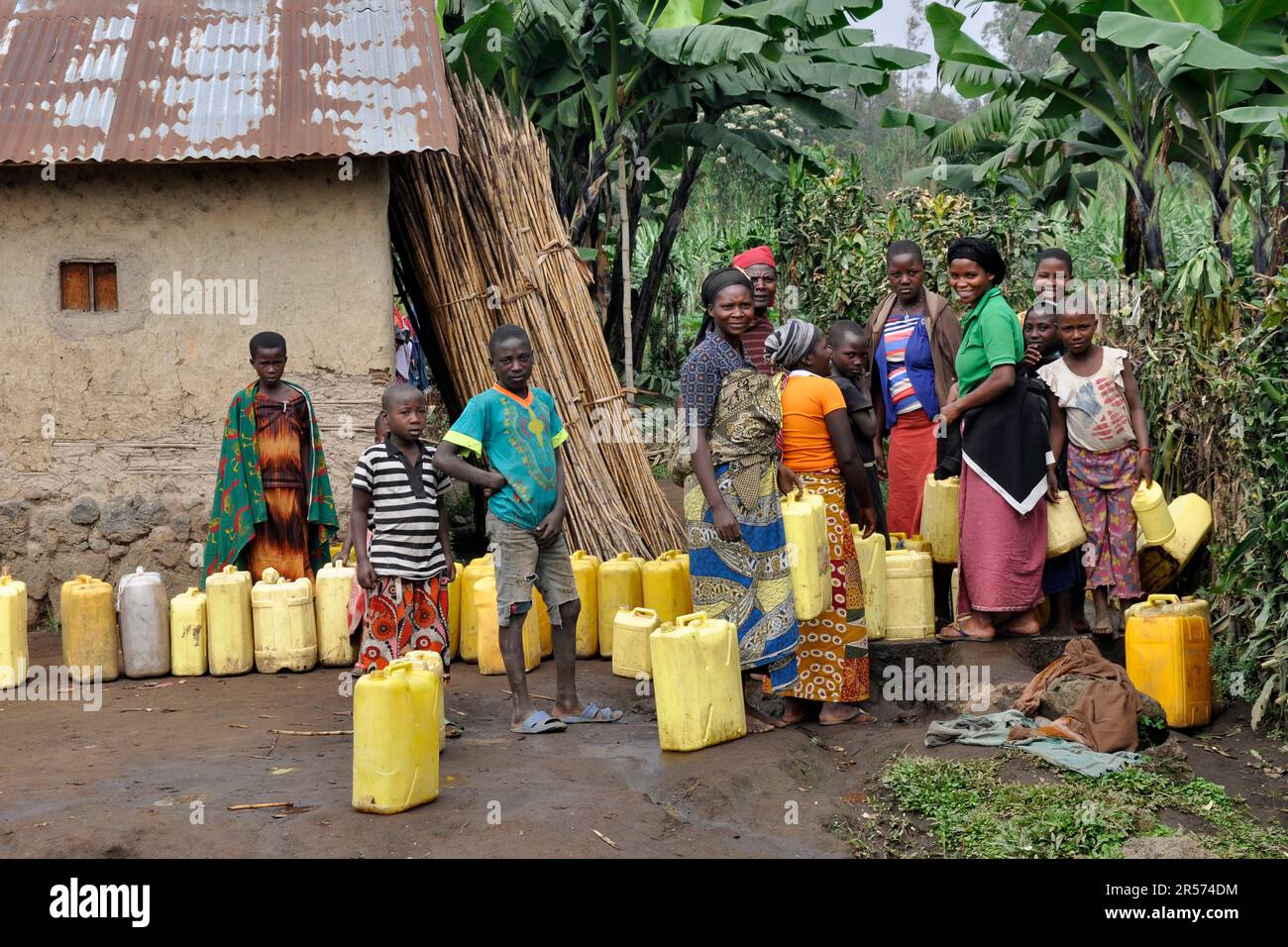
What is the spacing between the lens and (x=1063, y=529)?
6258mm

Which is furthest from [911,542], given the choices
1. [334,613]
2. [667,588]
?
[334,613]

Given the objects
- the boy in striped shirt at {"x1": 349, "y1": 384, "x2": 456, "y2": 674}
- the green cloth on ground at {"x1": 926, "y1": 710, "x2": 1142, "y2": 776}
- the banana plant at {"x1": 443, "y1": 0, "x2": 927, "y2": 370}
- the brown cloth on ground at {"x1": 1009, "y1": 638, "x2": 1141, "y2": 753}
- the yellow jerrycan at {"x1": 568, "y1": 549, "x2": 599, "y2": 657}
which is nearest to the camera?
the green cloth on ground at {"x1": 926, "y1": 710, "x2": 1142, "y2": 776}

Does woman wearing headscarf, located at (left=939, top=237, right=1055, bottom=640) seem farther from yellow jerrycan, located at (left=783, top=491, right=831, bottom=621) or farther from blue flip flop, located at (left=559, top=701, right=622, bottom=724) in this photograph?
blue flip flop, located at (left=559, top=701, right=622, bottom=724)

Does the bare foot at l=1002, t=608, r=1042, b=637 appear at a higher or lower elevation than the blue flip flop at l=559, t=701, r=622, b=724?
higher

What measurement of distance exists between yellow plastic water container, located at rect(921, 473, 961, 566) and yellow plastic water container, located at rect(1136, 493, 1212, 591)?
2.84 feet

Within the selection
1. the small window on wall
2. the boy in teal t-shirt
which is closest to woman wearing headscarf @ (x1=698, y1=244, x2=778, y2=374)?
the boy in teal t-shirt

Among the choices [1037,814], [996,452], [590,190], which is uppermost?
[590,190]

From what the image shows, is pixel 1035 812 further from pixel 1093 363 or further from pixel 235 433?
pixel 235 433

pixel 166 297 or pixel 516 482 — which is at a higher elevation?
pixel 166 297

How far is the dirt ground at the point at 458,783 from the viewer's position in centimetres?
424

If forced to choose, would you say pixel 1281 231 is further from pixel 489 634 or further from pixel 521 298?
pixel 521 298

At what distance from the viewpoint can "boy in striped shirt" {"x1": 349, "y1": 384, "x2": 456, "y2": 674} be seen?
5.56 metres

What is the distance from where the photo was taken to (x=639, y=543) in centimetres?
798

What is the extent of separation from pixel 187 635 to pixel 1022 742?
158 inches
